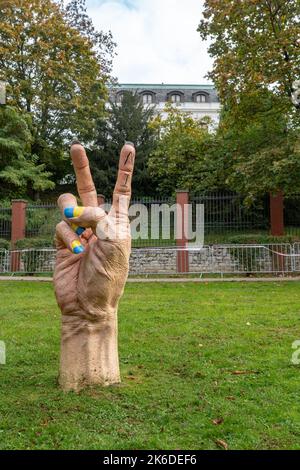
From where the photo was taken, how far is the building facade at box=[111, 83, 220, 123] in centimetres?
4662

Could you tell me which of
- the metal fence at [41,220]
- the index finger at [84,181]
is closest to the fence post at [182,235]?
the metal fence at [41,220]

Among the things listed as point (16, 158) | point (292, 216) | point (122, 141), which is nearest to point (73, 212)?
point (292, 216)

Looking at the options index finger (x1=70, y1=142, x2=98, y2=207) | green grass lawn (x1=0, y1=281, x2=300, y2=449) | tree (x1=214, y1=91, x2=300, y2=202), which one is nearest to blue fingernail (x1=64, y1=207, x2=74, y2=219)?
index finger (x1=70, y1=142, x2=98, y2=207)

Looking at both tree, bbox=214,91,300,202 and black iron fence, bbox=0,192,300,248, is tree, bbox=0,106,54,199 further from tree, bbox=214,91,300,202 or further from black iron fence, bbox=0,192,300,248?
tree, bbox=214,91,300,202

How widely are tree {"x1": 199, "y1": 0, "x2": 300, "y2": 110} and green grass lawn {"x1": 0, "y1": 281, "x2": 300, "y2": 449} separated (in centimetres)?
807

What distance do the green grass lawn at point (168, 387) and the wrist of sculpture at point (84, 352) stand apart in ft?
0.46

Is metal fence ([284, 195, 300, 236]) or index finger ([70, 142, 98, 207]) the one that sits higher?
metal fence ([284, 195, 300, 236])

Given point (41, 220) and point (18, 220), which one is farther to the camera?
point (41, 220)

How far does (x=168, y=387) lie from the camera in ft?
15.9

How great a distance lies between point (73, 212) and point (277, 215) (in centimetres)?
1388

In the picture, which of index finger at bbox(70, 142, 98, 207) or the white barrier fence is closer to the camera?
index finger at bbox(70, 142, 98, 207)

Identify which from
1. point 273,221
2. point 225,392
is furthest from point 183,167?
point 225,392

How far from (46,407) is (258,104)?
44.1 ft

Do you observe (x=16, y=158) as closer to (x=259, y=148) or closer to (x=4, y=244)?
(x=4, y=244)
